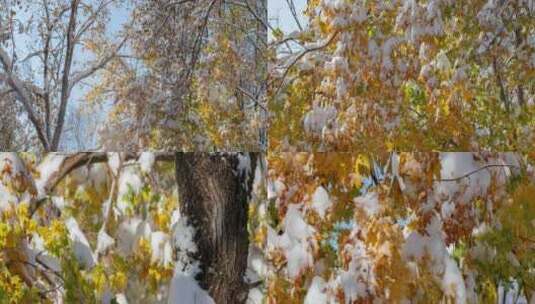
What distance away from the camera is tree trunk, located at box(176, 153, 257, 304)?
6.92 feet

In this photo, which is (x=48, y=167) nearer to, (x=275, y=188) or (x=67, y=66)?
(x=67, y=66)

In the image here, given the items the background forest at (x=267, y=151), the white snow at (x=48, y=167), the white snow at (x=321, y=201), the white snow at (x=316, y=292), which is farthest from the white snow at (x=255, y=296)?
the white snow at (x=48, y=167)

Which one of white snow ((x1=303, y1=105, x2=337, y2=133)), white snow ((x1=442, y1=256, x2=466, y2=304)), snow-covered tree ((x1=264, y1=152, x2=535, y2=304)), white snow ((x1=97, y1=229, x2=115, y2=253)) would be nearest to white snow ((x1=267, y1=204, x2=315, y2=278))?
snow-covered tree ((x1=264, y1=152, x2=535, y2=304))

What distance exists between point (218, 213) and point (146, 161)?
0.23m

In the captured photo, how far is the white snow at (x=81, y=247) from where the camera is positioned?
2174 millimetres

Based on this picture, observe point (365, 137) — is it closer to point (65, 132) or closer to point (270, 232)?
point (270, 232)

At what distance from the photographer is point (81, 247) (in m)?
2.18

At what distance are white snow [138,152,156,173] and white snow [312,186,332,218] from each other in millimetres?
432

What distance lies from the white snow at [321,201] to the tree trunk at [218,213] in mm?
181

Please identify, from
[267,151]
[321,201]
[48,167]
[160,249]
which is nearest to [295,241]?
[321,201]

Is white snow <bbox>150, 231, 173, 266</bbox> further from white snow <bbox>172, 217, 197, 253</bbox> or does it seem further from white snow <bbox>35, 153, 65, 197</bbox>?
white snow <bbox>35, 153, 65, 197</bbox>

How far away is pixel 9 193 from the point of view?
2246mm

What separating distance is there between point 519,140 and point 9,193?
1.35m

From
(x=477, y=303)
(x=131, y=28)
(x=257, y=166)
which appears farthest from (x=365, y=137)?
(x=131, y=28)
